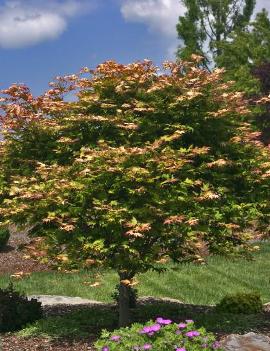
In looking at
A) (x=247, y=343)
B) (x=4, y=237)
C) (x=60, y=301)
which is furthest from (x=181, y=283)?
(x=247, y=343)

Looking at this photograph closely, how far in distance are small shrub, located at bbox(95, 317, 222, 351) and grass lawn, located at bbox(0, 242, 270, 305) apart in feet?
31.1

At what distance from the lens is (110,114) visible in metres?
11.0

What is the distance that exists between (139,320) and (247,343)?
460cm

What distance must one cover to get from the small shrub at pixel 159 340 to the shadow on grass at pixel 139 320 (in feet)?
11.1

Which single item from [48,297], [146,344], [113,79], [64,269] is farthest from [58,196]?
[48,297]

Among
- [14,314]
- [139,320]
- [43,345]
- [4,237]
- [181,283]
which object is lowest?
[43,345]

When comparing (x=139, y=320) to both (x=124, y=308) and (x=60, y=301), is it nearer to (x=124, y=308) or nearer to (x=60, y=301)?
(x=124, y=308)

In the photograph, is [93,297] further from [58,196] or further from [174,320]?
[58,196]

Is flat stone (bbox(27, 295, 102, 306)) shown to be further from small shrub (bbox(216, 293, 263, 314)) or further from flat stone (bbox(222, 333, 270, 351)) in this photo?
flat stone (bbox(222, 333, 270, 351))

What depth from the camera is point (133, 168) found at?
9.52m

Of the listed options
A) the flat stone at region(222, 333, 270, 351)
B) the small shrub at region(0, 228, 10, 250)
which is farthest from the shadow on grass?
the small shrub at region(0, 228, 10, 250)

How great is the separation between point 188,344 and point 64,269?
3.29 metres

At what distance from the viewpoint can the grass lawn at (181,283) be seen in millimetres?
18719

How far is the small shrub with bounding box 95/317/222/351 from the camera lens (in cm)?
778
